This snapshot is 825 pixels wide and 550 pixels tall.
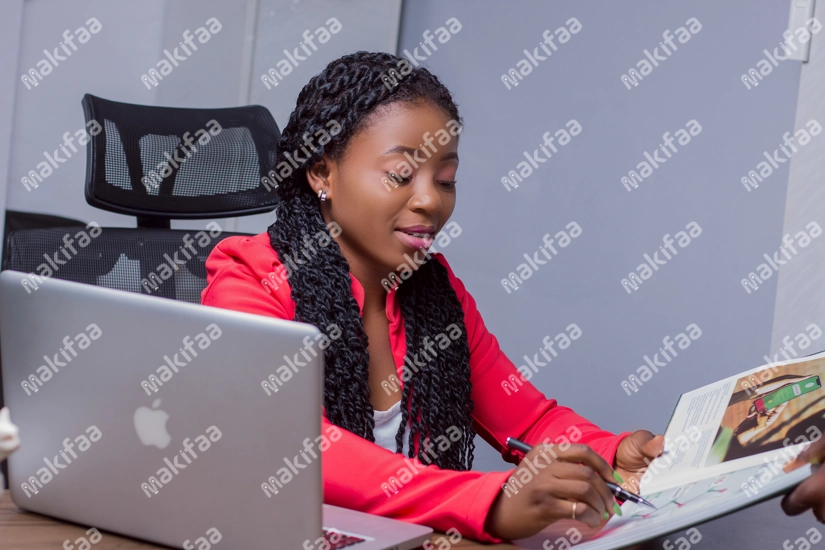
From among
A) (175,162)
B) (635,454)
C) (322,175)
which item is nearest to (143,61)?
(175,162)

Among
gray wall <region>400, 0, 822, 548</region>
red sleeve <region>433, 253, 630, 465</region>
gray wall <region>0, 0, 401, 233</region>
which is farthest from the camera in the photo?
gray wall <region>0, 0, 401, 233</region>

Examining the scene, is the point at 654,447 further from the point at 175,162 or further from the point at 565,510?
the point at 175,162

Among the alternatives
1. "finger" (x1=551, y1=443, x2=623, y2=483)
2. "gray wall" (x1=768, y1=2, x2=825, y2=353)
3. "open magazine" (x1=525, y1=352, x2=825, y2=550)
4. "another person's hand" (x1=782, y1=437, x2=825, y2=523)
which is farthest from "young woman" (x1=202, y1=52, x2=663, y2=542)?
"gray wall" (x1=768, y1=2, x2=825, y2=353)

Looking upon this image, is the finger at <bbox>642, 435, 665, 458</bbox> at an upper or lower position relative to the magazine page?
lower

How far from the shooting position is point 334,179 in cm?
121

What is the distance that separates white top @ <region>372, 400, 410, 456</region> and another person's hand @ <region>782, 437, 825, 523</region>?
0.58 meters

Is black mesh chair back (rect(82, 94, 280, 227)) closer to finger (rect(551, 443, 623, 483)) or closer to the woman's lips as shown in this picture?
the woman's lips

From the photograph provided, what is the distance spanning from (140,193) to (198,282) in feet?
0.60

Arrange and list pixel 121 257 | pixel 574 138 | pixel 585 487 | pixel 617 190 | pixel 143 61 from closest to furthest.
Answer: pixel 585 487 < pixel 121 257 < pixel 617 190 < pixel 574 138 < pixel 143 61

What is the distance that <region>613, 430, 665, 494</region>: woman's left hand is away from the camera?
1.04 metres

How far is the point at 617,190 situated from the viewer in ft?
6.99

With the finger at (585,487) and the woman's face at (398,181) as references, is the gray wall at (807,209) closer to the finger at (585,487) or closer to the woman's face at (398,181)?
the woman's face at (398,181)

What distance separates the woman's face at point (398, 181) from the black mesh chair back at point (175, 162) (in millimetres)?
395

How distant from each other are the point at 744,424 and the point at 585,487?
17 centimetres
